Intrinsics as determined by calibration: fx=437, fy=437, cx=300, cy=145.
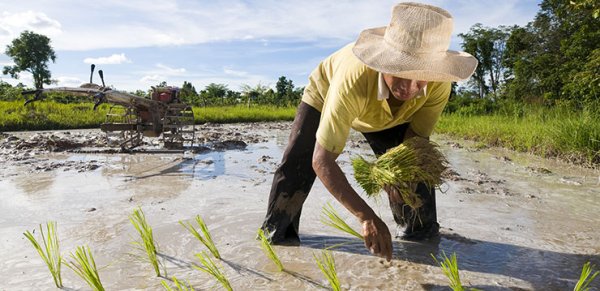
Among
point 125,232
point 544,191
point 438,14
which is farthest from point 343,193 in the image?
point 544,191

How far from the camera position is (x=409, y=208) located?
3.07 meters

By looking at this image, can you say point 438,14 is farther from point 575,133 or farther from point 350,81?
point 575,133

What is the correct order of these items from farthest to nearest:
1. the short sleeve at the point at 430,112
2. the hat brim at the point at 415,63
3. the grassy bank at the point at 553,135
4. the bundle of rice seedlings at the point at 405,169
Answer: the grassy bank at the point at 553,135 → the short sleeve at the point at 430,112 → the bundle of rice seedlings at the point at 405,169 → the hat brim at the point at 415,63

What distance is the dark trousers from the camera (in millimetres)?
2758

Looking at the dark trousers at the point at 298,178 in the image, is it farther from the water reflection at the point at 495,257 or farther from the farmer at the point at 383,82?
the farmer at the point at 383,82

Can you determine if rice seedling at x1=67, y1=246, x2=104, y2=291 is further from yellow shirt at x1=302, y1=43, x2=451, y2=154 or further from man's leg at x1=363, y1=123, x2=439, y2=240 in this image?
man's leg at x1=363, y1=123, x2=439, y2=240

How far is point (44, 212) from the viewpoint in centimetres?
385

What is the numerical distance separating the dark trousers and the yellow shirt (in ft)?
0.50

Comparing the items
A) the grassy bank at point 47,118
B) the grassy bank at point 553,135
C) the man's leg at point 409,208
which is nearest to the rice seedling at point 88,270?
the man's leg at point 409,208

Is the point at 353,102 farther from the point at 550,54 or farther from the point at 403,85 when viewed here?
the point at 550,54

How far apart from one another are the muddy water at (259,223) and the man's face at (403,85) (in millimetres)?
1059

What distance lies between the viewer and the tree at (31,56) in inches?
1673

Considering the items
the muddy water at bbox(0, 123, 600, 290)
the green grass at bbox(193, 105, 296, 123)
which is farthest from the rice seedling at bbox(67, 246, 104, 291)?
the green grass at bbox(193, 105, 296, 123)

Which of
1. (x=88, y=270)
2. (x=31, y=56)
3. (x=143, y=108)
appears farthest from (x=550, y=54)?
(x=31, y=56)
